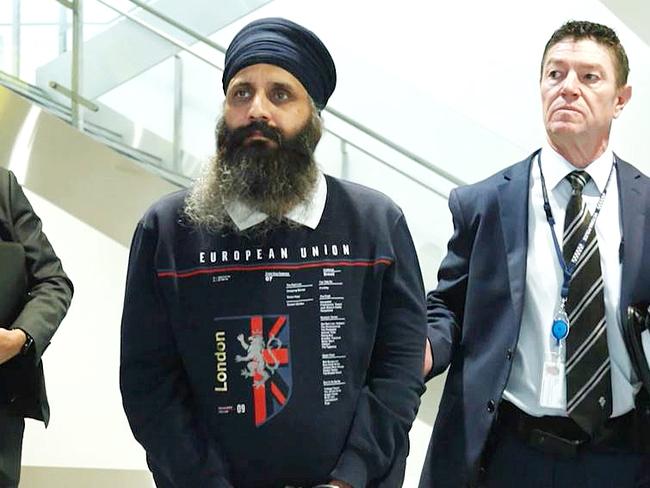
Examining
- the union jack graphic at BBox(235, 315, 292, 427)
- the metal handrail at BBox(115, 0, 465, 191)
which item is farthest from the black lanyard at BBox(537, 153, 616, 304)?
the metal handrail at BBox(115, 0, 465, 191)

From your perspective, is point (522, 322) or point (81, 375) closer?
point (522, 322)

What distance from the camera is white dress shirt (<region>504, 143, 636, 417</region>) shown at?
269cm

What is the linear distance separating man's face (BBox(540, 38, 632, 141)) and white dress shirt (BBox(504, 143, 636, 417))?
0.29 feet

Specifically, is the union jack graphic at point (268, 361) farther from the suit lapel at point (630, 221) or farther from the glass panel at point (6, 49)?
the glass panel at point (6, 49)

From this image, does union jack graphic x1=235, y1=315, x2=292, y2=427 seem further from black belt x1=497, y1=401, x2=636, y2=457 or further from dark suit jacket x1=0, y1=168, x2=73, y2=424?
dark suit jacket x1=0, y1=168, x2=73, y2=424

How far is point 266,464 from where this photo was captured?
2.39m

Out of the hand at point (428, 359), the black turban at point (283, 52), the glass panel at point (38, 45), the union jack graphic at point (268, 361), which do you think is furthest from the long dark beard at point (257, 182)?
the glass panel at point (38, 45)

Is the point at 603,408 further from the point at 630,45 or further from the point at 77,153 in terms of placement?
the point at 630,45

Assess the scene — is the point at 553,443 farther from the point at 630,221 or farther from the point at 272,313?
the point at 272,313

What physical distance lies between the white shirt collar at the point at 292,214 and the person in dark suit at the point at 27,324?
2.32 ft

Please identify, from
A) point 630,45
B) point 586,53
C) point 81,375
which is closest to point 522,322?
point 586,53

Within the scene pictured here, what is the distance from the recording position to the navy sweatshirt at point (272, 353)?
2396 millimetres

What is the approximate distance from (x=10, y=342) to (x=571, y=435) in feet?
4.30

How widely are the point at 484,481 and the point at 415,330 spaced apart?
461mm
